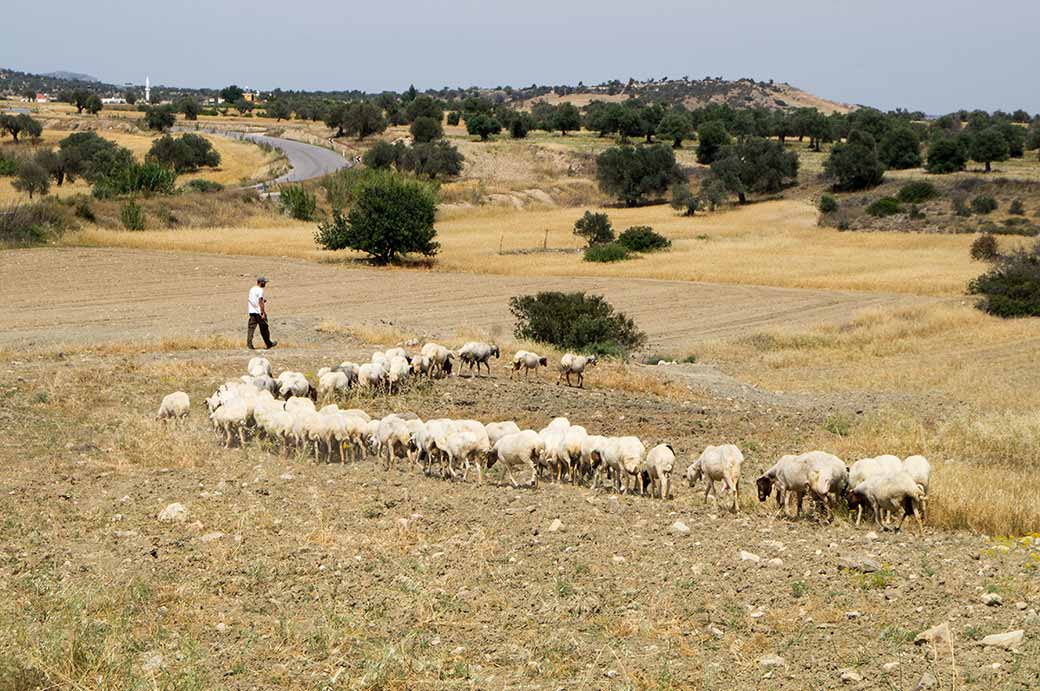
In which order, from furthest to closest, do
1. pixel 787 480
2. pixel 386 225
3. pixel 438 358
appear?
1. pixel 386 225
2. pixel 438 358
3. pixel 787 480

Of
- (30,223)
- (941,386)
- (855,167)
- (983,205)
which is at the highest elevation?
(855,167)

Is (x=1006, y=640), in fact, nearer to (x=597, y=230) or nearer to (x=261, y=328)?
(x=261, y=328)

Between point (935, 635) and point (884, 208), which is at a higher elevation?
point (884, 208)

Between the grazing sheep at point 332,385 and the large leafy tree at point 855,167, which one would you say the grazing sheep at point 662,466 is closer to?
the grazing sheep at point 332,385

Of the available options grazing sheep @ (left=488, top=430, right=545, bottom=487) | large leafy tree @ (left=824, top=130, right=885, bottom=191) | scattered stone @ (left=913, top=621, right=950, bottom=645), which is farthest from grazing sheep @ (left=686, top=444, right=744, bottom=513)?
large leafy tree @ (left=824, top=130, right=885, bottom=191)

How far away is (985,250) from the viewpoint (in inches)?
2117

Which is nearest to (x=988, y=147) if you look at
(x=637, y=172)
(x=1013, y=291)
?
(x=637, y=172)

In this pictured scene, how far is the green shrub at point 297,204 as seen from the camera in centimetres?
6819

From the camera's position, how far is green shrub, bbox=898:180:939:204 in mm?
Result: 73706

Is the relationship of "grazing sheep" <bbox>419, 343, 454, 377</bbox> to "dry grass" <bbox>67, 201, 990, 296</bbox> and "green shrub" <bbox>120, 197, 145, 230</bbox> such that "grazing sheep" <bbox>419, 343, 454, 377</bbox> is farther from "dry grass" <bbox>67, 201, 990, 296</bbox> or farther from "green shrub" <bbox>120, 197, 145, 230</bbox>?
"green shrub" <bbox>120, 197, 145, 230</bbox>

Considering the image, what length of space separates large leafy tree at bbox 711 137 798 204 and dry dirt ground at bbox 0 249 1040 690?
70452 mm

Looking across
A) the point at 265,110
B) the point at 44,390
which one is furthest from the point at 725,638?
the point at 265,110

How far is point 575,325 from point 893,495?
16367 millimetres

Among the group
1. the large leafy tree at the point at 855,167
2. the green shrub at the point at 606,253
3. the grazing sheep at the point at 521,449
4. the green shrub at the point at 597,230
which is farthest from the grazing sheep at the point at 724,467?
the large leafy tree at the point at 855,167
